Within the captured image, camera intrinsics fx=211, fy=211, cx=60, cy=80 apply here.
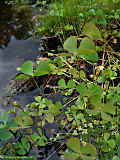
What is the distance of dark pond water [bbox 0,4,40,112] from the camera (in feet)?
5.38

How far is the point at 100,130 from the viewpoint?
3.41 ft

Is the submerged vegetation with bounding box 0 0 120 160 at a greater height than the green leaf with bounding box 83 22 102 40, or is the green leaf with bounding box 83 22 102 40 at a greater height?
the green leaf with bounding box 83 22 102 40

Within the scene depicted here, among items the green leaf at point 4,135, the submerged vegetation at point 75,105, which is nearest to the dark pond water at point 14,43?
Answer: the submerged vegetation at point 75,105

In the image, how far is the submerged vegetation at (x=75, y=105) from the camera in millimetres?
736

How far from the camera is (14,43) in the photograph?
2020 mm

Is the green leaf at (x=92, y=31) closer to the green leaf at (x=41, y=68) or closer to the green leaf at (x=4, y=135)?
the green leaf at (x=41, y=68)

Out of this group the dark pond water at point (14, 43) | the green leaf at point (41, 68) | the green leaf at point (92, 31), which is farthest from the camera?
the dark pond water at point (14, 43)

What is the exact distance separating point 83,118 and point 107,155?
23cm

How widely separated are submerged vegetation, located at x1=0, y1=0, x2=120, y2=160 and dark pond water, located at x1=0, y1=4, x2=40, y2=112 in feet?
0.52

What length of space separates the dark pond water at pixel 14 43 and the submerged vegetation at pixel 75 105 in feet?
0.52

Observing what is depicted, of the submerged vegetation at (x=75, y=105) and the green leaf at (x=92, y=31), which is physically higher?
the green leaf at (x=92, y=31)

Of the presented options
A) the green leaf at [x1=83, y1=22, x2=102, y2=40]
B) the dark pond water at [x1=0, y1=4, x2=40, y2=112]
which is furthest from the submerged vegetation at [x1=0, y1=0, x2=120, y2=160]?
the dark pond water at [x1=0, y1=4, x2=40, y2=112]

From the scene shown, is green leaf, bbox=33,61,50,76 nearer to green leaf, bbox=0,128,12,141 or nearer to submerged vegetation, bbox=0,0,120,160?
submerged vegetation, bbox=0,0,120,160

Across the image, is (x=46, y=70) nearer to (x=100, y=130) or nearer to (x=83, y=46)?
(x=83, y=46)
